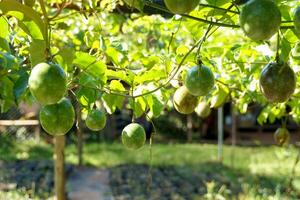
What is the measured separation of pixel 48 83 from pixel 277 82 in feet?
1.46

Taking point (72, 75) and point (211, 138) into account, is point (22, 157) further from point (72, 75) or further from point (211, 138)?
point (72, 75)

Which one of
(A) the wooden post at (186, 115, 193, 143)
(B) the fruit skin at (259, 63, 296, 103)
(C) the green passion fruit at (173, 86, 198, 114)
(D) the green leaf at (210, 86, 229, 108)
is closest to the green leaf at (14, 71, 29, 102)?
(C) the green passion fruit at (173, 86, 198, 114)

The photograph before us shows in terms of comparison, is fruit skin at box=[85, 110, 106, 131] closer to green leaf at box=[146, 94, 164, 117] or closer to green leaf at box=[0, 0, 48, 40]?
green leaf at box=[146, 94, 164, 117]

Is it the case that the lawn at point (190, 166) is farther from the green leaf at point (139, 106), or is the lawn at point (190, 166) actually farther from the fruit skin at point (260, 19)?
the fruit skin at point (260, 19)

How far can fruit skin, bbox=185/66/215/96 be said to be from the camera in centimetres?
114

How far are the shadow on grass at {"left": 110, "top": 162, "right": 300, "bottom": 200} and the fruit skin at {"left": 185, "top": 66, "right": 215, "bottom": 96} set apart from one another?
13.9ft

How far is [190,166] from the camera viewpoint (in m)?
8.41

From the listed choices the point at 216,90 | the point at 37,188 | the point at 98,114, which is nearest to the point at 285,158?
the point at 37,188

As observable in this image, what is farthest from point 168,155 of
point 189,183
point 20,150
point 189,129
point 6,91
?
point 6,91

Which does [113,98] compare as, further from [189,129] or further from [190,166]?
[189,129]

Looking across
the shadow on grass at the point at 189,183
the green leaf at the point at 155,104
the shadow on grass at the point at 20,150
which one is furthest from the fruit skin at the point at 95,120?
the shadow on grass at the point at 20,150

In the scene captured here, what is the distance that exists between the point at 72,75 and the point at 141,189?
5.22m

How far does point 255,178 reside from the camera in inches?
277

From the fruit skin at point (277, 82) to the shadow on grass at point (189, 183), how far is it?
14.0ft
